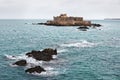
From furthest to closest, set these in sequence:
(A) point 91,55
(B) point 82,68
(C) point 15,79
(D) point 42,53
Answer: (A) point 91,55 < (D) point 42,53 < (B) point 82,68 < (C) point 15,79

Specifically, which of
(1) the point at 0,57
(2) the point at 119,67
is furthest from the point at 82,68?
(1) the point at 0,57

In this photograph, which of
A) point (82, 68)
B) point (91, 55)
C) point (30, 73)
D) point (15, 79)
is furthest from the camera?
point (91, 55)

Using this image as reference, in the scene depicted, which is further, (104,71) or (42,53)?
(42,53)

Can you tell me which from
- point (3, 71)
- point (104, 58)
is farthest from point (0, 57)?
point (104, 58)

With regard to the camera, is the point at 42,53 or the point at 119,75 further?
the point at 42,53

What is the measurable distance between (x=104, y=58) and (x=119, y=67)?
34.3 feet

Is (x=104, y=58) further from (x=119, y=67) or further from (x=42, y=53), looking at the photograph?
(x=42, y=53)

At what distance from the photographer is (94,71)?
170ft

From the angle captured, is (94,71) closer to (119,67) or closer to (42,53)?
(119,67)

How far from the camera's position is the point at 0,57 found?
217 feet

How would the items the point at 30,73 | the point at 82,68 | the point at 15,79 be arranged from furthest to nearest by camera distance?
the point at 82,68 → the point at 30,73 → the point at 15,79

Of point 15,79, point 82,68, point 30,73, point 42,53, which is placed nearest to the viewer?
point 15,79

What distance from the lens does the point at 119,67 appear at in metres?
54.9

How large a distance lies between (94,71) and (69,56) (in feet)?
53.2
